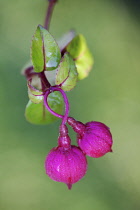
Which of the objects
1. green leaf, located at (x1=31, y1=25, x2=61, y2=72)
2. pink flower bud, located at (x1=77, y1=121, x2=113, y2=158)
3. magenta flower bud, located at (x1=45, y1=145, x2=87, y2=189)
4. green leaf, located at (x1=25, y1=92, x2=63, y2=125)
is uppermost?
green leaf, located at (x1=31, y1=25, x2=61, y2=72)

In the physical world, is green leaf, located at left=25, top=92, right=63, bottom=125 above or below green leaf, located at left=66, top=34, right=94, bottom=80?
below

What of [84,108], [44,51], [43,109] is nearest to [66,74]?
[44,51]

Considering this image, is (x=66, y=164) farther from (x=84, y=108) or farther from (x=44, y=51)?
(x=84, y=108)

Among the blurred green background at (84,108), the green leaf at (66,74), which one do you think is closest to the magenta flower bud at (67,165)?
the green leaf at (66,74)

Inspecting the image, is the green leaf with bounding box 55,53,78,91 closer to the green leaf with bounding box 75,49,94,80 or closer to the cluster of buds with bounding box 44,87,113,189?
the cluster of buds with bounding box 44,87,113,189

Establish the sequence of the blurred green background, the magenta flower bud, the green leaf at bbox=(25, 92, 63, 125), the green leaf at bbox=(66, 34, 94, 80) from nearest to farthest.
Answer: the magenta flower bud
the green leaf at bbox=(25, 92, 63, 125)
the green leaf at bbox=(66, 34, 94, 80)
the blurred green background

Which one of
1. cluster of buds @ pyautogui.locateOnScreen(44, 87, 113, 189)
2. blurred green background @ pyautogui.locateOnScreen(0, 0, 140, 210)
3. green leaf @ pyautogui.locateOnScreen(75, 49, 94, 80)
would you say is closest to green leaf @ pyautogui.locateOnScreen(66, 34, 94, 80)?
green leaf @ pyautogui.locateOnScreen(75, 49, 94, 80)
